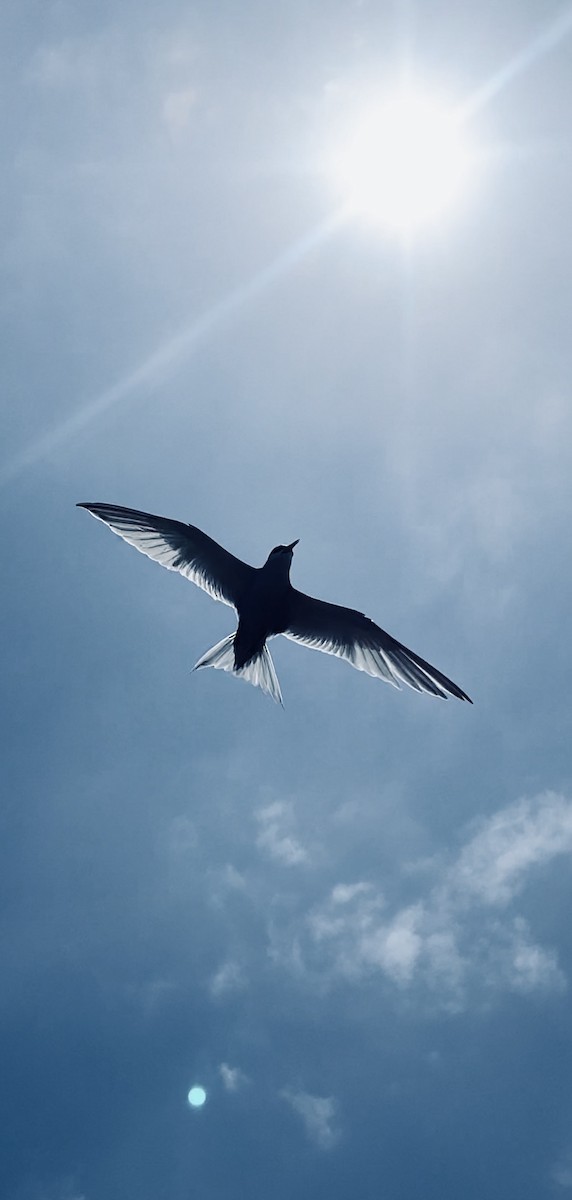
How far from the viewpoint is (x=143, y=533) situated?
16031mm

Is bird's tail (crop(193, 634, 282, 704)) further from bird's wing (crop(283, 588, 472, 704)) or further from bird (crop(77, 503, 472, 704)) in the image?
bird's wing (crop(283, 588, 472, 704))

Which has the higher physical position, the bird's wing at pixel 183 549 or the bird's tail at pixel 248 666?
→ the bird's wing at pixel 183 549

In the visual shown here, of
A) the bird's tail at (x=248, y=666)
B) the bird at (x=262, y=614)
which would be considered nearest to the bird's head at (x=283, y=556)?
the bird at (x=262, y=614)

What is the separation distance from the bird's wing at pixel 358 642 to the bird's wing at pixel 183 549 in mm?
1441

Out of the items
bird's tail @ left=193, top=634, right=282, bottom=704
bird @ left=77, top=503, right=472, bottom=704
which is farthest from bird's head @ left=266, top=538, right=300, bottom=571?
bird's tail @ left=193, top=634, right=282, bottom=704

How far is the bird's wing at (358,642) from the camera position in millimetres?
15984

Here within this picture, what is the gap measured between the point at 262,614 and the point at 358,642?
2431mm

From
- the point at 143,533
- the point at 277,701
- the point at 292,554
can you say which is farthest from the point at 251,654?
the point at 143,533

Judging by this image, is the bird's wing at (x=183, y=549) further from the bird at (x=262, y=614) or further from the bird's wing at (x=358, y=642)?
the bird's wing at (x=358, y=642)

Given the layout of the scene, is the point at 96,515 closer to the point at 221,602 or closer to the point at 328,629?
the point at 221,602

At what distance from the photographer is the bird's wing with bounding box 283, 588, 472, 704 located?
1598cm

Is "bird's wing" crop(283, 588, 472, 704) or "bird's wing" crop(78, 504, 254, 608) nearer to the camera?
"bird's wing" crop(78, 504, 254, 608)

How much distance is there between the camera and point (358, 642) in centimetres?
1703

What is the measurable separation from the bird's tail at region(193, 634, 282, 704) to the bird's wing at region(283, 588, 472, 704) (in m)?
1.37
